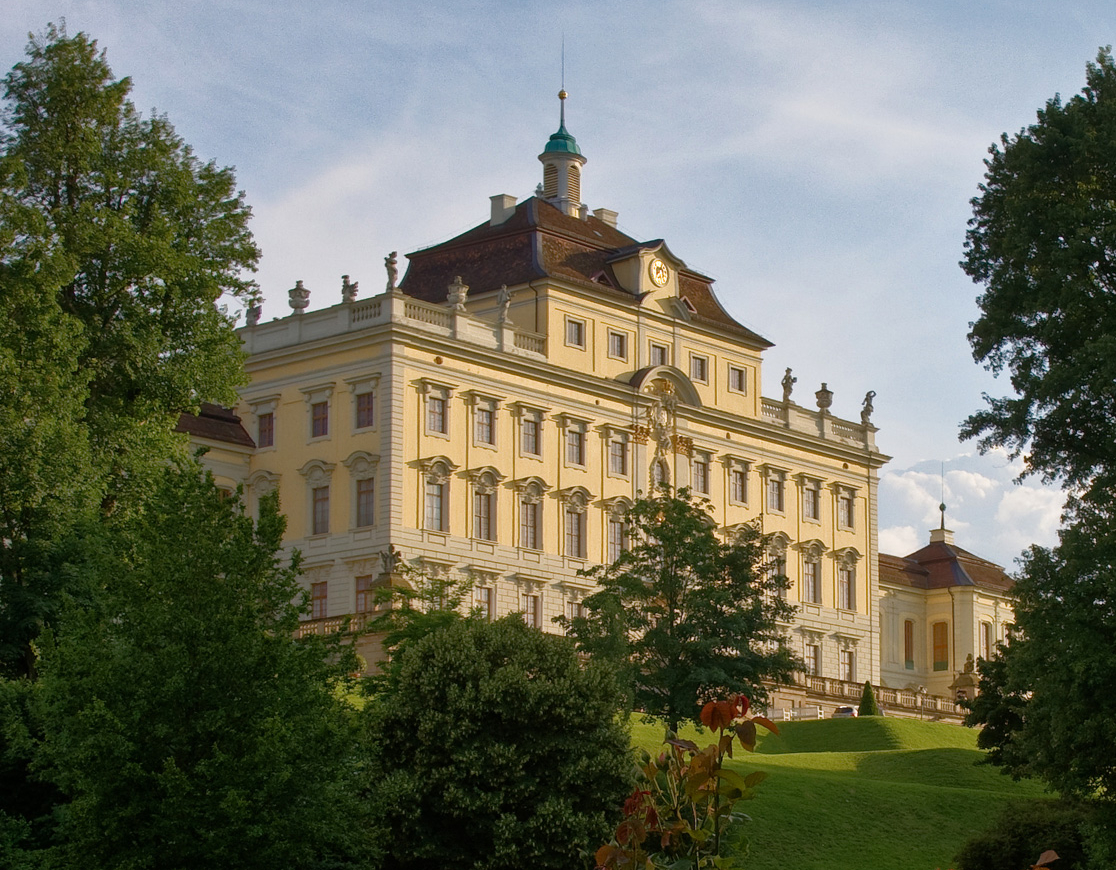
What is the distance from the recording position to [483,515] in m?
72.1

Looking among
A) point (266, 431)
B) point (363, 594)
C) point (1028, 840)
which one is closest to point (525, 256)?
point (266, 431)

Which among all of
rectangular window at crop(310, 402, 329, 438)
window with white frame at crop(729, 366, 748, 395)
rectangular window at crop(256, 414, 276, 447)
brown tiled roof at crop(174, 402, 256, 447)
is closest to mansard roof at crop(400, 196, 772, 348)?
window with white frame at crop(729, 366, 748, 395)

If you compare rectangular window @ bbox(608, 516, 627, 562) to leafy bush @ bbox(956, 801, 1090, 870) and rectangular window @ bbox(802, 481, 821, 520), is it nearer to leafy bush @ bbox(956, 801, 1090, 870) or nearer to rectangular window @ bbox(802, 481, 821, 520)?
rectangular window @ bbox(802, 481, 821, 520)

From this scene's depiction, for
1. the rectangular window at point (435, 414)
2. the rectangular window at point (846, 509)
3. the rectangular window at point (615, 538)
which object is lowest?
the rectangular window at point (615, 538)

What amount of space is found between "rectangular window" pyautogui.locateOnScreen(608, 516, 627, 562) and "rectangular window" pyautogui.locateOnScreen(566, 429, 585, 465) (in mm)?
2682

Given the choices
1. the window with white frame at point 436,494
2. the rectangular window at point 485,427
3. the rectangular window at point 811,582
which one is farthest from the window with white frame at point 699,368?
the window with white frame at point 436,494

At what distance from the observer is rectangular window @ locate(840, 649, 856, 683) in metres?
85.5

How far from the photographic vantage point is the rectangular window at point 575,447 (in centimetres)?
7588

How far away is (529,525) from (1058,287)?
124ft

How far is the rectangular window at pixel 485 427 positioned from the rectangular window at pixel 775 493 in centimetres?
1622

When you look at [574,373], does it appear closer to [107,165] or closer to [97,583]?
[107,165]

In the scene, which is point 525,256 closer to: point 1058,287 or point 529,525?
point 529,525

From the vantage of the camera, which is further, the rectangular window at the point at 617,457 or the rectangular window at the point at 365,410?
the rectangular window at the point at 617,457

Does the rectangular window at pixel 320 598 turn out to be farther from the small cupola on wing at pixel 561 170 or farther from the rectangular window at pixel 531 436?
the small cupola on wing at pixel 561 170
